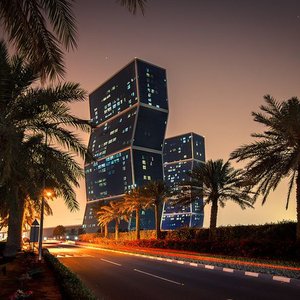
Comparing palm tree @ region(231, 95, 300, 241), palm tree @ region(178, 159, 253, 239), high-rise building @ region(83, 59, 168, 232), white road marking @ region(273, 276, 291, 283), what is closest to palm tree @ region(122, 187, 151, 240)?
palm tree @ region(178, 159, 253, 239)

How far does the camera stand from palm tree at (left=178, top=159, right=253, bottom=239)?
105 ft

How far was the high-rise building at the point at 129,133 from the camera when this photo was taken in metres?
141

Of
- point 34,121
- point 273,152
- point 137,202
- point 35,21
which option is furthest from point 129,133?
point 35,21

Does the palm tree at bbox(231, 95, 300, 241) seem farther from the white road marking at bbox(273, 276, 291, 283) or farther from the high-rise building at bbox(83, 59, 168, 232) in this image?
the high-rise building at bbox(83, 59, 168, 232)

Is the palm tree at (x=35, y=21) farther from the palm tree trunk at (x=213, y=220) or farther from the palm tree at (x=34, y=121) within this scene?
the palm tree trunk at (x=213, y=220)

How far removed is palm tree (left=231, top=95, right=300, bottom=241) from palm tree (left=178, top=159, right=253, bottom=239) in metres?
8.48

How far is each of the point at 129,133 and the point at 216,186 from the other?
109 meters

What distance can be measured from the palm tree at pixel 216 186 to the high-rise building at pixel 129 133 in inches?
4117

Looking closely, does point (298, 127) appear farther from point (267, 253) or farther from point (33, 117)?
point (33, 117)

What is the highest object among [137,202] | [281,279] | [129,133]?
[129,133]

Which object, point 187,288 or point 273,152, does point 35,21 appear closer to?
point 187,288

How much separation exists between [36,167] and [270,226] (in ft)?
57.6

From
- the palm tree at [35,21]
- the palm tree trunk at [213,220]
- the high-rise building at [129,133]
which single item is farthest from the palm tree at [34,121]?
the high-rise building at [129,133]

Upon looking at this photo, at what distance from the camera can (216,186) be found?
32.9 m
